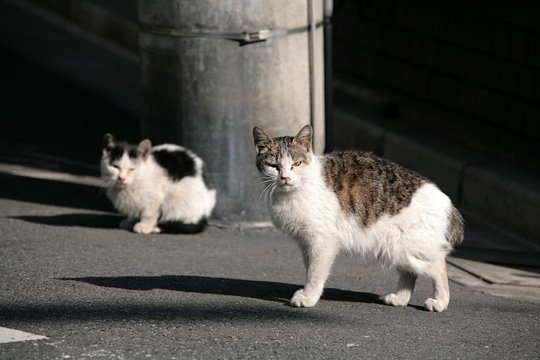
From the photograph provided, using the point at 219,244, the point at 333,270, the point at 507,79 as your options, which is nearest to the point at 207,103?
the point at 219,244

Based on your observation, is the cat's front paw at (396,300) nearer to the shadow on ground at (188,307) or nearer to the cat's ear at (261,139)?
the shadow on ground at (188,307)

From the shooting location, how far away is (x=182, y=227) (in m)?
8.53

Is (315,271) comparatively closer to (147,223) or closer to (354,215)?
(354,215)

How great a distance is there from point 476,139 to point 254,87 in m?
2.93

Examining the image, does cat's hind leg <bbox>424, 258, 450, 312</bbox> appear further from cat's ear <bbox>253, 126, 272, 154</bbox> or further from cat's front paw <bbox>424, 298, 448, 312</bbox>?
cat's ear <bbox>253, 126, 272, 154</bbox>

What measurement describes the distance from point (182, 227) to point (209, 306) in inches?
86.1

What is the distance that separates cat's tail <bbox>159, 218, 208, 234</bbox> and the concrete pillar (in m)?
0.29

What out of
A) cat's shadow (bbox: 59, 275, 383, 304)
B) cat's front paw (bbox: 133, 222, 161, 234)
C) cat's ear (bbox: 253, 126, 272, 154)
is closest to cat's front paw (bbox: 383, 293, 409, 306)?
cat's shadow (bbox: 59, 275, 383, 304)

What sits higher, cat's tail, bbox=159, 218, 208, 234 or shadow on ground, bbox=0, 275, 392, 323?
shadow on ground, bbox=0, 275, 392, 323

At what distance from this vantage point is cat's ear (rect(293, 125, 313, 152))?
21.3 feet

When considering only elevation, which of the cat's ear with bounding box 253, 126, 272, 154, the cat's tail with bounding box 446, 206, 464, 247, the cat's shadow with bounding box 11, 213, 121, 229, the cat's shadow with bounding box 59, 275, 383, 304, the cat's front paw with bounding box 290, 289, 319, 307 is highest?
the cat's ear with bounding box 253, 126, 272, 154

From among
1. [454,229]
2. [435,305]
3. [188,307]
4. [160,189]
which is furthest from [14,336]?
[160,189]

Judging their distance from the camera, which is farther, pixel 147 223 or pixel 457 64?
pixel 457 64

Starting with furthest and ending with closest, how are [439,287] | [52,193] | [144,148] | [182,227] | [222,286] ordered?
[52,193] → [182,227] → [144,148] → [222,286] → [439,287]
